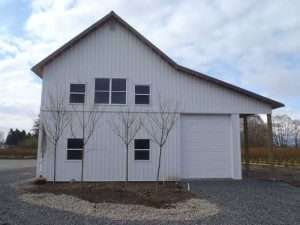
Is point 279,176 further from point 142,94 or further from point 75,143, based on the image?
point 75,143

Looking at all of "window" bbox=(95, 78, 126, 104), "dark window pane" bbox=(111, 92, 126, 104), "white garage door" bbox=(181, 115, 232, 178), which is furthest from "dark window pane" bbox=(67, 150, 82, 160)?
"white garage door" bbox=(181, 115, 232, 178)

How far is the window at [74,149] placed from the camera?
1250 centimetres

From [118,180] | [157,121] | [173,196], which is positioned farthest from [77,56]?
[173,196]

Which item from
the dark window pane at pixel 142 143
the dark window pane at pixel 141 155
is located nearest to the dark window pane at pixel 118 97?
the dark window pane at pixel 142 143

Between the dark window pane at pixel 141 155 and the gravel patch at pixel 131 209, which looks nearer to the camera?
the gravel patch at pixel 131 209

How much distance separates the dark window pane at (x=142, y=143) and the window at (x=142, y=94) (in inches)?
77.4

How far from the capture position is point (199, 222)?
611 centimetres

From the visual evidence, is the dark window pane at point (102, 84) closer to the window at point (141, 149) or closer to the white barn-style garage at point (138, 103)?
the white barn-style garage at point (138, 103)

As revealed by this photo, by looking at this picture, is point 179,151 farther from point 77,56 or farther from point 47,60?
point 47,60

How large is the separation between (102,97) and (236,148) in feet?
24.2

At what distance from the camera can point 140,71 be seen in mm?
13297

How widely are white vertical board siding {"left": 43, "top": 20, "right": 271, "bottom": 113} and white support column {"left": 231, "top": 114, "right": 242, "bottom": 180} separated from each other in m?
0.58

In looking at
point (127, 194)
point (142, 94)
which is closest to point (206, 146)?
point (142, 94)

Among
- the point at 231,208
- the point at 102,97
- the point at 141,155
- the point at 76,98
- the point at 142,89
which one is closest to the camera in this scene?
the point at 231,208
